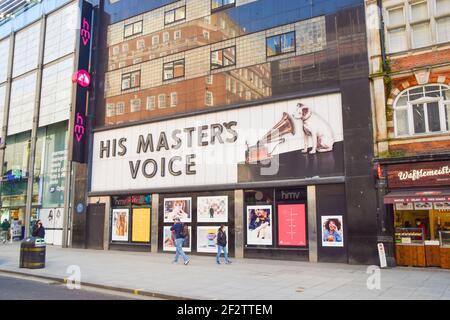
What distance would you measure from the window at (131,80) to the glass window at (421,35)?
16.2m

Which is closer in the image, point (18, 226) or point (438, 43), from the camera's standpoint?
point (438, 43)

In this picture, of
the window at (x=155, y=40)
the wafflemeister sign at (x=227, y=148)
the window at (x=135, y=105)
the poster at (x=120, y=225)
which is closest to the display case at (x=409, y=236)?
the wafflemeister sign at (x=227, y=148)

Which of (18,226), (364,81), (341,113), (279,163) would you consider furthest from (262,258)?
(18,226)

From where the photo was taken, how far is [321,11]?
1972 centimetres

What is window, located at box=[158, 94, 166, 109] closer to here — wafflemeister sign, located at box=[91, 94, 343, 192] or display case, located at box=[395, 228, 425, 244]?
wafflemeister sign, located at box=[91, 94, 343, 192]

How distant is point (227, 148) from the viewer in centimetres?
2156

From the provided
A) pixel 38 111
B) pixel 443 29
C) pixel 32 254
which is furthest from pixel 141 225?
pixel 443 29

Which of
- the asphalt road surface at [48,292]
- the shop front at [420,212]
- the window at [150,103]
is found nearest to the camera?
the asphalt road surface at [48,292]

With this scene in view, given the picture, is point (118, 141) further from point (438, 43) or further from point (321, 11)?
point (438, 43)

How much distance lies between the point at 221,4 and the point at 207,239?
13390 mm

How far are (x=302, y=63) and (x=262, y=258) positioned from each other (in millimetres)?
9864

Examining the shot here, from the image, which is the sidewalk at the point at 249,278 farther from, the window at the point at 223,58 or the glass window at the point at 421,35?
the window at the point at 223,58

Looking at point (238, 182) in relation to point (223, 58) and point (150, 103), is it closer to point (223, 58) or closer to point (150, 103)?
point (223, 58)

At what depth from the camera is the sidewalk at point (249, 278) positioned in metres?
10.9
